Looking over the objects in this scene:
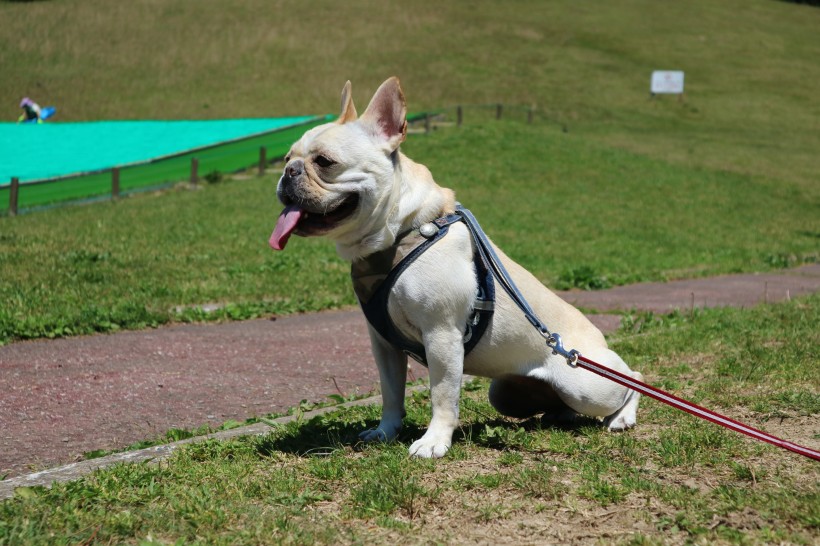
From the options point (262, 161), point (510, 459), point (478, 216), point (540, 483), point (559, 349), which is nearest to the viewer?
point (540, 483)

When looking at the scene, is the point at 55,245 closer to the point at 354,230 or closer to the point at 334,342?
the point at 334,342

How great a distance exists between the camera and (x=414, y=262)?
4613mm

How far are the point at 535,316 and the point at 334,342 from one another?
4.19 meters

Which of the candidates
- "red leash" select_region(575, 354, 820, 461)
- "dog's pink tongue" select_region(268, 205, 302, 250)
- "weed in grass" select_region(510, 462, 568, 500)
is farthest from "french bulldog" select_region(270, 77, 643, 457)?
"weed in grass" select_region(510, 462, 568, 500)

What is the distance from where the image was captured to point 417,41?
187ft

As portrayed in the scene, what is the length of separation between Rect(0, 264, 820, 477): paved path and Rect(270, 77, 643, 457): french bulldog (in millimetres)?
1833

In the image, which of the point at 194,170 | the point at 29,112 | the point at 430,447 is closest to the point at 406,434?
the point at 430,447

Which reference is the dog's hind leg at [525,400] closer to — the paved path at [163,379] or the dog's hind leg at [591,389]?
the dog's hind leg at [591,389]

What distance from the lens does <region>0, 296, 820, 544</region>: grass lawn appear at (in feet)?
11.6

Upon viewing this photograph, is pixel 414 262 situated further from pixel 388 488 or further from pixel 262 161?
pixel 262 161

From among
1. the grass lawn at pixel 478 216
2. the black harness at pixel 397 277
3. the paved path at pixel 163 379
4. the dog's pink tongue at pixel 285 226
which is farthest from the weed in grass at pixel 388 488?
the grass lawn at pixel 478 216

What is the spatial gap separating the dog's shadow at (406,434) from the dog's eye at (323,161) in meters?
1.46

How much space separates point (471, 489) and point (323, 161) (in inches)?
69.6

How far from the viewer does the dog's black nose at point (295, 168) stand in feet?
14.9
